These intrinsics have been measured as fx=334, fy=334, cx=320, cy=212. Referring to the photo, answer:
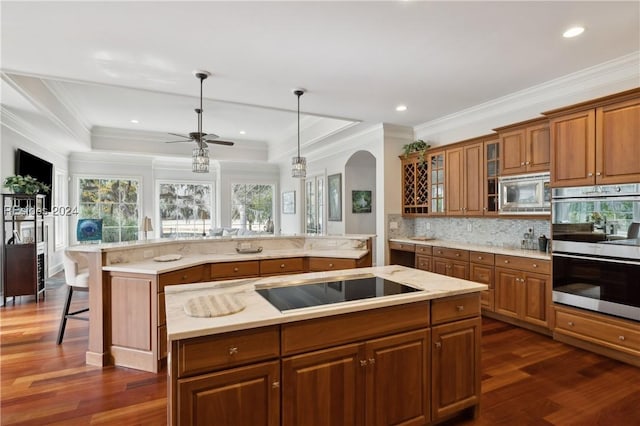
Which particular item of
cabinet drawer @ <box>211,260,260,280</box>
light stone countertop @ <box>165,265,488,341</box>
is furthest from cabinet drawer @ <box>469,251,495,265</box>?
cabinet drawer @ <box>211,260,260,280</box>

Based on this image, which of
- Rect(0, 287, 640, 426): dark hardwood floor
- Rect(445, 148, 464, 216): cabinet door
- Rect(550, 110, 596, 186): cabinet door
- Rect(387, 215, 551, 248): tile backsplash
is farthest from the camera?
Rect(445, 148, 464, 216): cabinet door

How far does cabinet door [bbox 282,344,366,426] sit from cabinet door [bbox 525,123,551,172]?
10.2 feet

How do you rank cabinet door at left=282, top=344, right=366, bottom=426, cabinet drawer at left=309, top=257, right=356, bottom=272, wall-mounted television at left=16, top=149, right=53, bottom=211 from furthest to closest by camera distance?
wall-mounted television at left=16, top=149, right=53, bottom=211 → cabinet drawer at left=309, top=257, right=356, bottom=272 → cabinet door at left=282, top=344, right=366, bottom=426

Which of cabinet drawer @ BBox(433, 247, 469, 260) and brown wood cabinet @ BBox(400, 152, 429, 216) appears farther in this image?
brown wood cabinet @ BBox(400, 152, 429, 216)

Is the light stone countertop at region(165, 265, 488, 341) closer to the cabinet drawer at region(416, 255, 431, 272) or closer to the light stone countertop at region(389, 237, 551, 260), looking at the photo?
the light stone countertop at region(389, 237, 551, 260)

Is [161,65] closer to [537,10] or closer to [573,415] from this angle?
[537,10]

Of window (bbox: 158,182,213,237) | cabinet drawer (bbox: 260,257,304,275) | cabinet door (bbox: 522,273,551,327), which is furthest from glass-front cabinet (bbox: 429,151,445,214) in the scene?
window (bbox: 158,182,213,237)

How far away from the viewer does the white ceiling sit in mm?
2338

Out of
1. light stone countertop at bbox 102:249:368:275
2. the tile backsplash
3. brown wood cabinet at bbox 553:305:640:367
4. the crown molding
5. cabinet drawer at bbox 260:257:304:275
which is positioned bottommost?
brown wood cabinet at bbox 553:305:640:367

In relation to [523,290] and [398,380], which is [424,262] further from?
[398,380]

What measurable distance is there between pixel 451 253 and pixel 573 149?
5.86ft

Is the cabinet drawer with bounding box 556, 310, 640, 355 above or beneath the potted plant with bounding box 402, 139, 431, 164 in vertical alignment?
beneath

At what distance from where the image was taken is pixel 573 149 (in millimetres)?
3156

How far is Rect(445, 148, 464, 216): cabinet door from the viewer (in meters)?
4.61
